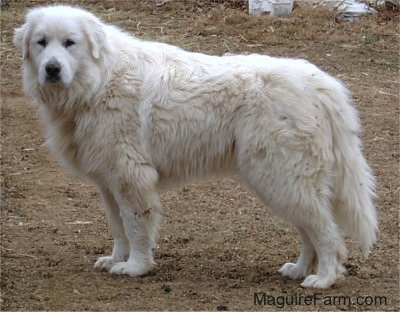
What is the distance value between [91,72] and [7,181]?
7.57 feet

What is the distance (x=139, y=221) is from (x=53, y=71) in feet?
3.52

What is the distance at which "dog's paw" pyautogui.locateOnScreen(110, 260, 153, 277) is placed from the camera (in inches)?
216

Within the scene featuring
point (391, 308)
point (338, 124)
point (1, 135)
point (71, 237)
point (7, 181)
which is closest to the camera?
point (391, 308)

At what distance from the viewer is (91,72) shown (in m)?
5.39

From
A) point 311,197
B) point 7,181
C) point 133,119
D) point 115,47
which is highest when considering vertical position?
point 115,47

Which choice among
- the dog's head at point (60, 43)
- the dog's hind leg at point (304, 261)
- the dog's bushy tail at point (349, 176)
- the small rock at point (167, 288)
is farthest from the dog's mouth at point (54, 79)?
the dog's hind leg at point (304, 261)

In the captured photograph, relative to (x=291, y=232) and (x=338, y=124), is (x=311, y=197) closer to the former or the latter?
(x=338, y=124)

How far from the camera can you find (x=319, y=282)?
5.17 m

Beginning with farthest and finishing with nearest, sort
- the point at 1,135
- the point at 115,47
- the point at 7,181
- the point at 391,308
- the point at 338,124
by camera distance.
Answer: the point at 1,135
the point at 7,181
the point at 115,47
the point at 338,124
the point at 391,308

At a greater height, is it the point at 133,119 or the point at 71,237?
the point at 133,119

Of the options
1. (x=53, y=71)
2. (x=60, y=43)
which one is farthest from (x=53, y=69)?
(x=60, y=43)

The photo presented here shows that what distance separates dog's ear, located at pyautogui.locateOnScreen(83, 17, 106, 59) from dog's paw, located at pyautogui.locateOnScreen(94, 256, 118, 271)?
51.8 inches

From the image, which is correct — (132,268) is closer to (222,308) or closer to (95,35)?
(222,308)

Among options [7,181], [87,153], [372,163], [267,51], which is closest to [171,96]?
[87,153]
